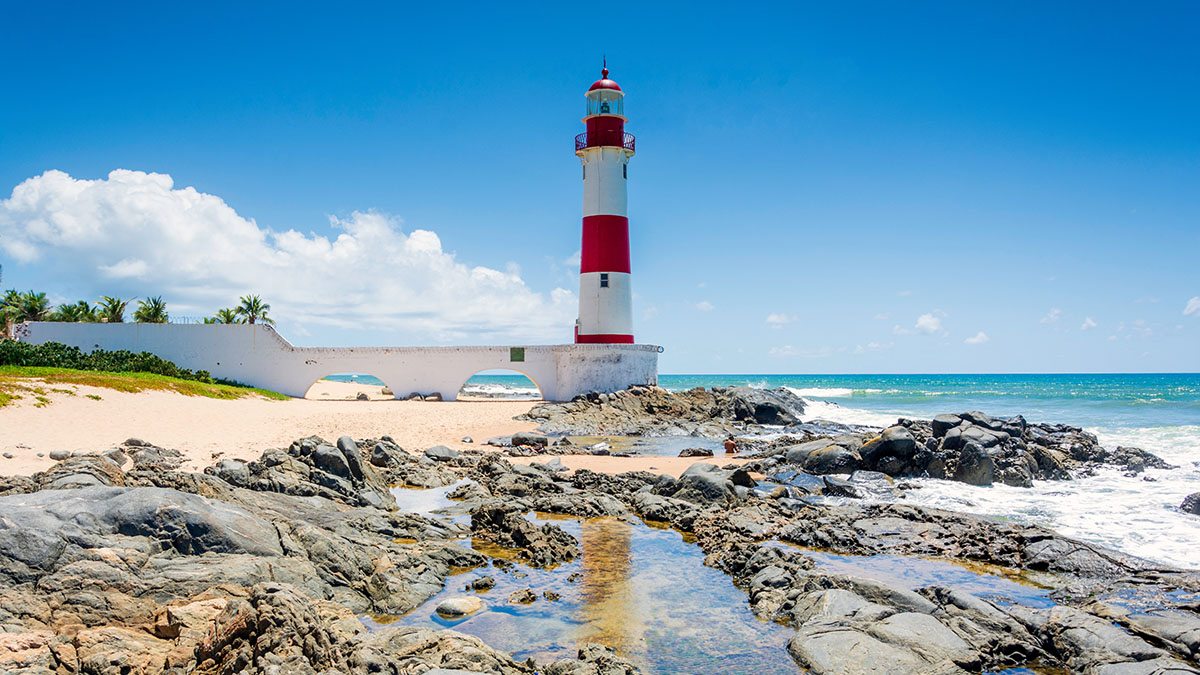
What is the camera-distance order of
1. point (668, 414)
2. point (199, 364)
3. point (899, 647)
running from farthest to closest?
point (199, 364), point (668, 414), point (899, 647)

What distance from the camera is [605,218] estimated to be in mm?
36719

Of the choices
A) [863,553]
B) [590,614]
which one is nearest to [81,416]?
[590,614]

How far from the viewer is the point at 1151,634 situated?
7.66 m

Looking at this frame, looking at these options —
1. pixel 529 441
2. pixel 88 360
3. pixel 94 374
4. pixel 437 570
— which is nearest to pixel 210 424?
pixel 94 374

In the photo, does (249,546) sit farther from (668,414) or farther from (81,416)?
(668,414)

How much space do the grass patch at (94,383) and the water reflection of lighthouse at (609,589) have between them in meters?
18.2

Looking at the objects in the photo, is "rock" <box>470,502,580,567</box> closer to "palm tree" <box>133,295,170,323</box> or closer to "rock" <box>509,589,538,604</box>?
"rock" <box>509,589,538,604</box>

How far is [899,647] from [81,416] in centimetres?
2296

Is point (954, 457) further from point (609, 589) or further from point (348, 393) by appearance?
point (348, 393)

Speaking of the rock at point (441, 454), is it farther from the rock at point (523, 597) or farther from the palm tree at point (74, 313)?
the palm tree at point (74, 313)

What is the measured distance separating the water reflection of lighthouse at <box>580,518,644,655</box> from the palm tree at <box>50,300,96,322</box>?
4455 cm

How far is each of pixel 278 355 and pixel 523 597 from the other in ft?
113

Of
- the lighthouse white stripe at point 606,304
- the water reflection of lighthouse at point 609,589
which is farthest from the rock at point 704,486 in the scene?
the lighthouse white stripe at point 606,304

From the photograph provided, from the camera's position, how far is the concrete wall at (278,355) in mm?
39375
